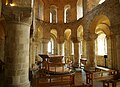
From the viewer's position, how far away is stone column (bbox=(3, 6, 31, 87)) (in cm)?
593

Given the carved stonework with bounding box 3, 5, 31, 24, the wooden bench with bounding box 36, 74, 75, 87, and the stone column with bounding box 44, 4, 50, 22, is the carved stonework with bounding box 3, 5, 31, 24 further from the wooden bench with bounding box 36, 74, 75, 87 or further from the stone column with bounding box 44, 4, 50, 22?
the stone column with bounding box 44, 4, 50, 22

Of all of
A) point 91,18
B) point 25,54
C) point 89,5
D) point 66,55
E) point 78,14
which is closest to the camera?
point 25,54

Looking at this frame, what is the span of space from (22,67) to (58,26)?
12.5 meters

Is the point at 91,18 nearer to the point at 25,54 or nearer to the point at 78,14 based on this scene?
the point at 78,14

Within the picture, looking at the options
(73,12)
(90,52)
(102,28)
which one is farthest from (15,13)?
(73,12)

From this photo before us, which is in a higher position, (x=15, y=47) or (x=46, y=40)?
(x=46, y=40)

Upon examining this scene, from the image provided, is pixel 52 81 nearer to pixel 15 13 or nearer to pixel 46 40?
pixel 15 13

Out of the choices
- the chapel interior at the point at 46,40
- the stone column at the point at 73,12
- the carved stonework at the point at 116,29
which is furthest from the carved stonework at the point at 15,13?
the stone column at the point at 73,12

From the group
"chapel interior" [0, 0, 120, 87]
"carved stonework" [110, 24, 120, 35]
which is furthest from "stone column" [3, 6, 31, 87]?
"carved stonework" [110, 24, 120, 35]

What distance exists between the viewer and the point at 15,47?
6.07 metres

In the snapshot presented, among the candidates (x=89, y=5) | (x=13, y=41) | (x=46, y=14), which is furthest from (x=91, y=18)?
(x=13, y=41)

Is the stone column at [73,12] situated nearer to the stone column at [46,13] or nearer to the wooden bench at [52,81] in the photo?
the stone column at [46,13]

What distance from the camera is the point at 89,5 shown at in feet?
44.9

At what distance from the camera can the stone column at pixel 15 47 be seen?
5.93m
